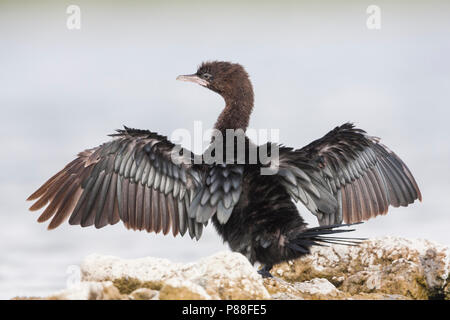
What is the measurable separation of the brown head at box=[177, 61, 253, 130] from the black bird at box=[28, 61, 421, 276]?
77mm

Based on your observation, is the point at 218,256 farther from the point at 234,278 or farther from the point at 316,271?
the point at 316,271

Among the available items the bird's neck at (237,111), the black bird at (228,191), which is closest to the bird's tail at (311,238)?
the black bird at (228,191)

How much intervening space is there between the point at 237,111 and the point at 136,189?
6.22 feet

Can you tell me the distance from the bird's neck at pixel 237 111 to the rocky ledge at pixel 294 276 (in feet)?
6.30

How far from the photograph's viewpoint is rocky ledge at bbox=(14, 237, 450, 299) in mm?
4645

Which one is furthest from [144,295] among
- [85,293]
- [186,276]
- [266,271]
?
[266,271]

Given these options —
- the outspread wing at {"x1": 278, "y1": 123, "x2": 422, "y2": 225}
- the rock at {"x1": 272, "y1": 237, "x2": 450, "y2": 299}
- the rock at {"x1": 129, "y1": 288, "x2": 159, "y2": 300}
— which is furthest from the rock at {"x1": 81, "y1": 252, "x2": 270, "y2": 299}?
the outspread wing at {"x1": 278, "y1": 123, "x2": 422, "y2": 225}

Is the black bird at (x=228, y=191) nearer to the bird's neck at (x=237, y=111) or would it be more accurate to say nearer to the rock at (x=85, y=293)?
the bird's neck at (x=237, y=111)

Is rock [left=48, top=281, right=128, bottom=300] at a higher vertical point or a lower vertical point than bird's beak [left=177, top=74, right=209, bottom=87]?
lower

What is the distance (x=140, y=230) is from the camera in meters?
6.70

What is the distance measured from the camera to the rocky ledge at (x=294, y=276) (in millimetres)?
4645

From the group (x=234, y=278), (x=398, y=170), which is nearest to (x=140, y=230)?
(x=234, y=278)

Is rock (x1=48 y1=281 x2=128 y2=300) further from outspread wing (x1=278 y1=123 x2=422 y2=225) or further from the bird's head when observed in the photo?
the bird's head
